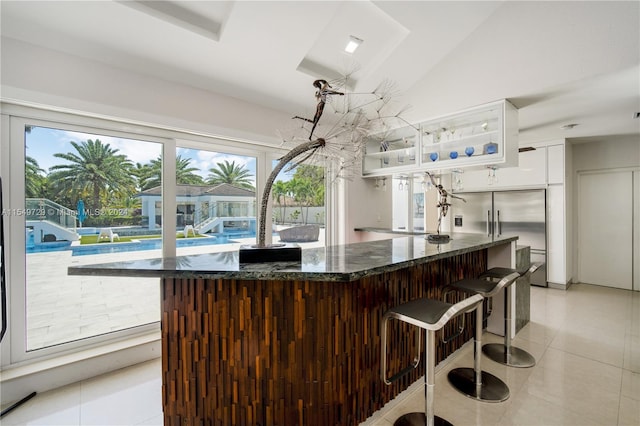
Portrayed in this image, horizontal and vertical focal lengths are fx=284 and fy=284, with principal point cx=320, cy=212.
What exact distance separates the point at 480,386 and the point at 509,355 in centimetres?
63

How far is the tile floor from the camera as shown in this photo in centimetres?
184

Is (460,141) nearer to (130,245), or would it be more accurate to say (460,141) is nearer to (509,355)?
(509,355)

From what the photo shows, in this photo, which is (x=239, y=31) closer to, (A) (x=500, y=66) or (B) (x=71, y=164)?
(B) (x=71, y=164)

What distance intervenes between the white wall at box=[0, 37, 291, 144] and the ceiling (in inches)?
3.3

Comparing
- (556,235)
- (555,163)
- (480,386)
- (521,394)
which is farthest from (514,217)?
(480,386)

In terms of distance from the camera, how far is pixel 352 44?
2.83m

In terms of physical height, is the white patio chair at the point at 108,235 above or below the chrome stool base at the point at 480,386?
above

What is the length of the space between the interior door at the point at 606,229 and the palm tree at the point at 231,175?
5659 mm

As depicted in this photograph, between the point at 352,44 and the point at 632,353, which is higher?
the point at 352,44

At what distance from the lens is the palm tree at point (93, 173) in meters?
2.34

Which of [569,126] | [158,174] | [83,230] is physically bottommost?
[83,230]

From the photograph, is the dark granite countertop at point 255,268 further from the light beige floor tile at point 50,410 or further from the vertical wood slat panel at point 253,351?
the light beige floor tile at point 50,410

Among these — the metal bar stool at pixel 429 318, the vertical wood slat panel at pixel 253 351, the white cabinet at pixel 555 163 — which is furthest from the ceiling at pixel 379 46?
the metal bar stool at pixel 429 318

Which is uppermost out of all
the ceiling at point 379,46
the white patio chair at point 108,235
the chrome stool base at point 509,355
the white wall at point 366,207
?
the ceiling at point 379,46
